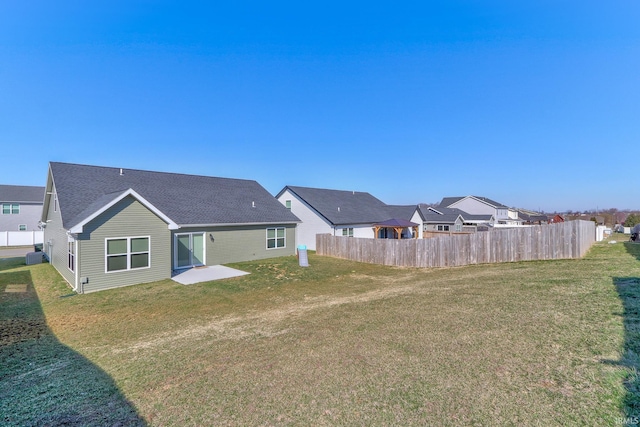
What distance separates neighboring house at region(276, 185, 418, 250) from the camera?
25156 mm

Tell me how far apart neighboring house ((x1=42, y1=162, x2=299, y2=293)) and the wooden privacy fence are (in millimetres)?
7187

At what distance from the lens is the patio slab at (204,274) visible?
13.1 metres

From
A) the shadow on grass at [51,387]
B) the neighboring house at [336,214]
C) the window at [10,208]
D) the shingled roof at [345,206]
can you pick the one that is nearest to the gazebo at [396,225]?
the neighboring house at [336,214]

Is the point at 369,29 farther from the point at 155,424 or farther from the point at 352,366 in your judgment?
the point at 155,424

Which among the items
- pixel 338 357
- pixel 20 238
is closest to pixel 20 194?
pixel 20 238

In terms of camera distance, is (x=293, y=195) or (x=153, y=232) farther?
(x=293, y=195)

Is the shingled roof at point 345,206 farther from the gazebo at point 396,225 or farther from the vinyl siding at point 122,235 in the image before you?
the vinyl siding at point 122,235

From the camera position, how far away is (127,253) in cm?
1223

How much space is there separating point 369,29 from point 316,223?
1475 cm

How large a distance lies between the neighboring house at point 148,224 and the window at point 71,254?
44 mm

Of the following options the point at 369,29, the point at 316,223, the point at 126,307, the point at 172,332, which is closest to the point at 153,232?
the point at 126,307

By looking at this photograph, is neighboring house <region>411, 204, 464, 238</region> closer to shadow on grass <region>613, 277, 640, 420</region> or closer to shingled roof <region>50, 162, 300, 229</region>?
shingled roof <region>50, 162, 300, 229</region>

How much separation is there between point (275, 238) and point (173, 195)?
7.15 meters

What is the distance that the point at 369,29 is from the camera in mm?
17562
